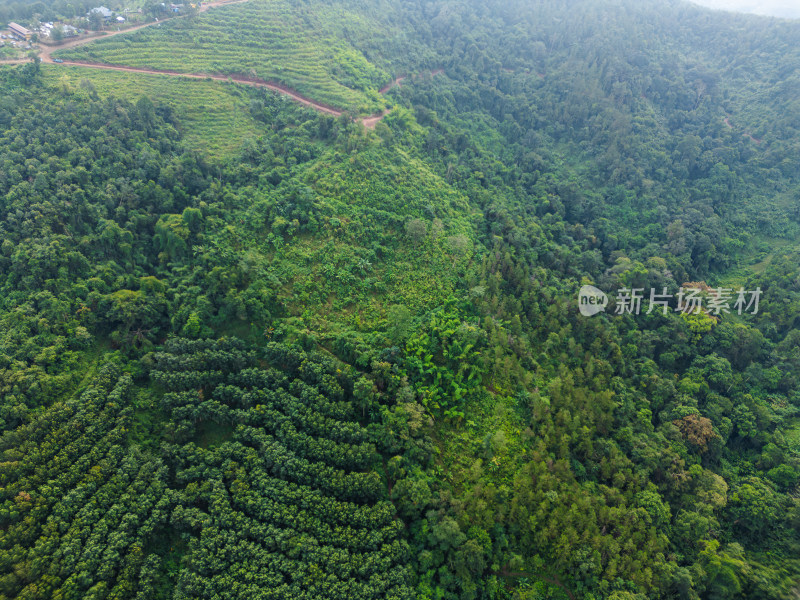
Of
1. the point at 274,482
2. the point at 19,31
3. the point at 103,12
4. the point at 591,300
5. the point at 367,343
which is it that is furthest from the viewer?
the point at 103,12

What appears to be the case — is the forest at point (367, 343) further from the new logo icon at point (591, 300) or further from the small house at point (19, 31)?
the small house at point (19, 31)

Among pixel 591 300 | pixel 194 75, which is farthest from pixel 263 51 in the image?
pixel 591 300

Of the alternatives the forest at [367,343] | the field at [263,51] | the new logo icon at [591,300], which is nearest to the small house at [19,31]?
the field at [263,51]

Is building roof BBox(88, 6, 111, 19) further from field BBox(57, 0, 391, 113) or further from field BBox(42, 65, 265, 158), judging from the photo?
field BBox(42, 65, 265, 158)

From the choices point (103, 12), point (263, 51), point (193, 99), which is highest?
point (103, 12)

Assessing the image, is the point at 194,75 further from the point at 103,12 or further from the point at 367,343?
the point at 367,343

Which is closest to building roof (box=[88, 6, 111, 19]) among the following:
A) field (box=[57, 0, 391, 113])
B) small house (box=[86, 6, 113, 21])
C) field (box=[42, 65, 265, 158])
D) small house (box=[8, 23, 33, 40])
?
small house (box=[86, 6, 113, 21])
